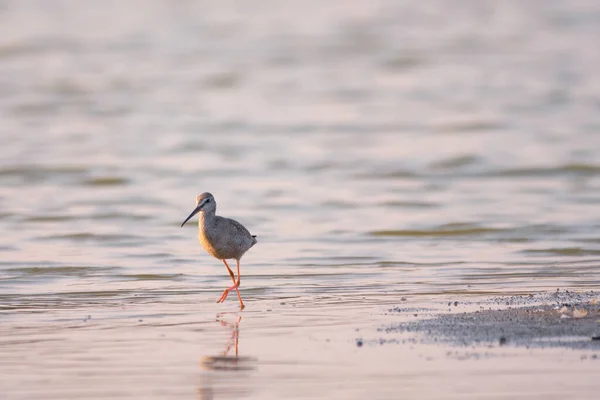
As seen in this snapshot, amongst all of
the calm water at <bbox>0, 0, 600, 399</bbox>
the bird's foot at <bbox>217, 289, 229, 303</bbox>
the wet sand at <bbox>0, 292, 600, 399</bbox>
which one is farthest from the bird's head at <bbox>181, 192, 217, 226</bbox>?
the wet sand at <bbox>0, 292, 600, 399</bbox>

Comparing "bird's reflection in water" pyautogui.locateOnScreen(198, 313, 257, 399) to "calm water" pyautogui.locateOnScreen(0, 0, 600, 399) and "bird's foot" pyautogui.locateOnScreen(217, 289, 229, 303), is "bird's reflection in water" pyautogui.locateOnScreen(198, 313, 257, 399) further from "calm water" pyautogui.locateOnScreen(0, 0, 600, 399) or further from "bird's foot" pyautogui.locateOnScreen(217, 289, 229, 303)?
"bird's foot" pyautogui.locateOnScreen(217, 289, 229, 303)

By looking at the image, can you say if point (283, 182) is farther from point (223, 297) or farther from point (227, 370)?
point (227, 370)

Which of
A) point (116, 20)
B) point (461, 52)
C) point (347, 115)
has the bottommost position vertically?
point (347, 115)

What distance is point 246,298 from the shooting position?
10844 mm

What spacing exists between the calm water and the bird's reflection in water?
1.3 inches

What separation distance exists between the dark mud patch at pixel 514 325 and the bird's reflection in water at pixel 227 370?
1.03 metres

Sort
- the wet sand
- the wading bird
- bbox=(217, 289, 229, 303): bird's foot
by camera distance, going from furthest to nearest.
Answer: the wading bird → bbox=(217, 289, 229, 303): bird's foot → the wet sand

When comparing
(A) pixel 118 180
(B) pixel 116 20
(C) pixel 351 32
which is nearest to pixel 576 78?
(C) pixel 351 32

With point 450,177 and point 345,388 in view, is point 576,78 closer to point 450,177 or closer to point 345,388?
point 450,177

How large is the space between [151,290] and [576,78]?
19.2m

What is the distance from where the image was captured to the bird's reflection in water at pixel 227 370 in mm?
7297

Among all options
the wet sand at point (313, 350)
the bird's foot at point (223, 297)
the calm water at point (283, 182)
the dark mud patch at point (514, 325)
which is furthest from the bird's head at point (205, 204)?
the dark mud patch at point (514, 325)

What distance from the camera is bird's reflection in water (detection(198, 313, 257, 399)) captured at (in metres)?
7.30

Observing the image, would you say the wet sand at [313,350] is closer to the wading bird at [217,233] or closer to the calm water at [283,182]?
the calm water at [283,182]
